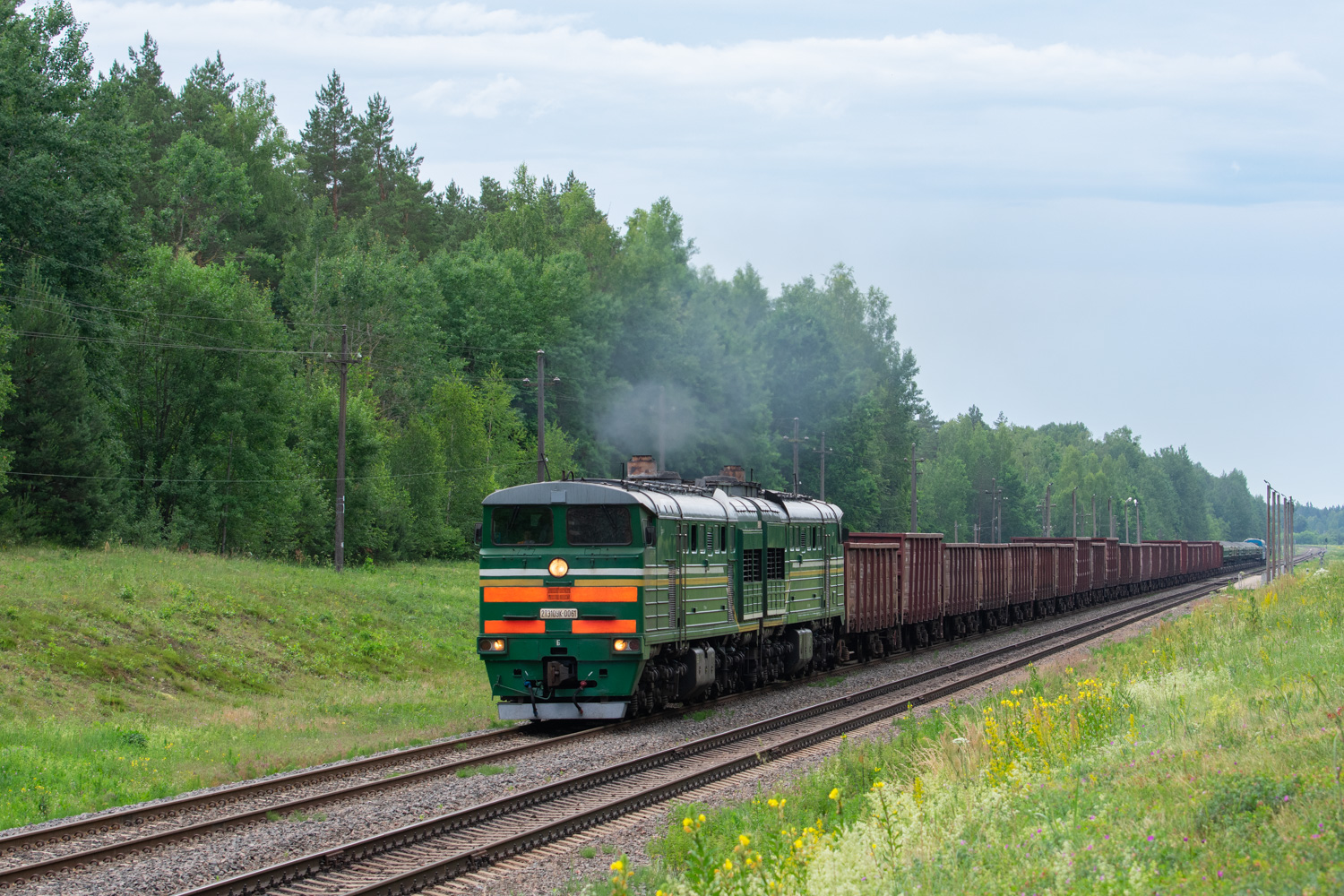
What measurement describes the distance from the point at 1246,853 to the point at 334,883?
642cm

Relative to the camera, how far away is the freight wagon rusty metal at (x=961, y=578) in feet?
115

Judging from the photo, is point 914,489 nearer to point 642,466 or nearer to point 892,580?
point 892,580

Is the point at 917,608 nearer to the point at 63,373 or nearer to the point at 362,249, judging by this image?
the point at 63,373

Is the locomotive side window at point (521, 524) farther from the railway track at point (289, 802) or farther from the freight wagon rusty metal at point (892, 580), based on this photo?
the freight wagon rusty metal at point (892, 580)

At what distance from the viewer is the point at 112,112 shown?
49844 millimetres

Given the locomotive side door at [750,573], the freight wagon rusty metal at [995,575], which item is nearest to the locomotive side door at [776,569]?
the locomotive side door at [750,573]

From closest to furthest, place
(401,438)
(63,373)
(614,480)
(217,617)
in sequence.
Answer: (614,480) < (217,617) < (63,373) < (401,438)

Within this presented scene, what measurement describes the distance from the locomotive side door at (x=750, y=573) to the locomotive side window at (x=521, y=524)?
4.58m

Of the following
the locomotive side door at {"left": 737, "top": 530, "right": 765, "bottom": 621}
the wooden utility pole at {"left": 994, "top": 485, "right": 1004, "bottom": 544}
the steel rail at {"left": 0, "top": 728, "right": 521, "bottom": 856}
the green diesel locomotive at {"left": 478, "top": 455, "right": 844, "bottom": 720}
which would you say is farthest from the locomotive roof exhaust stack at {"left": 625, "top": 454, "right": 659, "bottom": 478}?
the wooden utility pole at {"left": 994, "top": 485, "right": 1004, "bottom": 544}

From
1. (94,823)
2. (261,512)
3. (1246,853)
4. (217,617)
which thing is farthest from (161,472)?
(1246,853)

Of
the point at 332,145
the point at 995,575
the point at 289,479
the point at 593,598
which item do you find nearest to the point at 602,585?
the point at 593,598

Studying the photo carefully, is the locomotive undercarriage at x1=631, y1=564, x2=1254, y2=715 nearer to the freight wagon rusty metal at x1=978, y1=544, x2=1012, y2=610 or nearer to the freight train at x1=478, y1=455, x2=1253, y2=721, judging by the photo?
the freight train at x1=478, y1=455, x2=1253, y2=721

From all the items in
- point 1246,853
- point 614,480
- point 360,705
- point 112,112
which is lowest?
point 360,705

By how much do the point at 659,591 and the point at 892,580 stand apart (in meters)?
13.7
